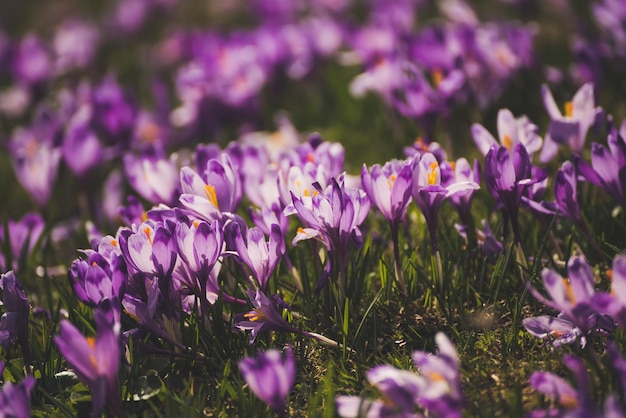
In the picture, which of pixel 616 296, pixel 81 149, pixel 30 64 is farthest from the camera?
pixel 30 64


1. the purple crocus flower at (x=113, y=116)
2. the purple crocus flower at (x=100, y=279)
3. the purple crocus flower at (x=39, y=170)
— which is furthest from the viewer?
the purple crocus flower at (x=113, y=116)

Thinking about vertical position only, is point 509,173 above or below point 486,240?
above

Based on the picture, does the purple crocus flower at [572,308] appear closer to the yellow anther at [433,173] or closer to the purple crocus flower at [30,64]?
the yellow anther at [433,173]

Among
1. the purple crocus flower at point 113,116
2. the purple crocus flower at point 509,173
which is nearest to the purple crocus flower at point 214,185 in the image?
the purple crocus flower at point 509,173

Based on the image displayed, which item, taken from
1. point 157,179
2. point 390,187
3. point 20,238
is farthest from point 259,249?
point 20,238

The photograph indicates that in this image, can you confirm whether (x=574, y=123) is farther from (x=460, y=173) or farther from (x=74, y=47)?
(x=74, y=47)

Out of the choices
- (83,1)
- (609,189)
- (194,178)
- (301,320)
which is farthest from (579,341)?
(83,1)
